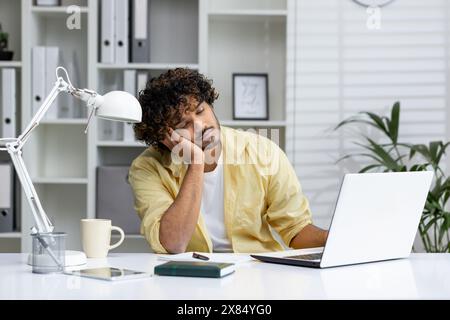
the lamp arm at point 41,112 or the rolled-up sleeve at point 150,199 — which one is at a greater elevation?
the lamp arm at point 41,112

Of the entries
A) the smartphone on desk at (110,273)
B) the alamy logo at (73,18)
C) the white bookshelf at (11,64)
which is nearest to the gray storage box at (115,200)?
the white bookshelf at (11,64)

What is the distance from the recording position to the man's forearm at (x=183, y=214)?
195cm

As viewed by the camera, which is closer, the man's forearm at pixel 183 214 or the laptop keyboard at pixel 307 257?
the laptop keyboard at pixel 307 257

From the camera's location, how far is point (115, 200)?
328 cm

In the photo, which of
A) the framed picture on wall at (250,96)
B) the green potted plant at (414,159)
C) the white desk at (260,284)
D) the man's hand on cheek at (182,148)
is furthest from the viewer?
the framed picture on wall at (250,96)

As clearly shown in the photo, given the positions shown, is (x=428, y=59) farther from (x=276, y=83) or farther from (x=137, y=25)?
(x=137, y=25)

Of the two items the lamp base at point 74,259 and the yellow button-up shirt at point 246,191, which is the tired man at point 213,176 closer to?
the yellow button-up shirt at point 246,191

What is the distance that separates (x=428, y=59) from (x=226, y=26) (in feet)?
3.20

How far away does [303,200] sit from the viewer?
7.32 ft

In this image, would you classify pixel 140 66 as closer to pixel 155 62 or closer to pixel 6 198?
pixel 155 62

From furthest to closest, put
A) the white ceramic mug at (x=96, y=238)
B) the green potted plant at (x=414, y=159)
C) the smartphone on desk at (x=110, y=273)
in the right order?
the green potted plant at (x=414, y=159), the white ceramic mug at (x=96, y=238), the smartphone on desk at (x=110, y=273)

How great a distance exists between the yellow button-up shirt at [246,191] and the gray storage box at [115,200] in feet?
3.39

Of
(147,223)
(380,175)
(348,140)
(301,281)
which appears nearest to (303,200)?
(147,223)
